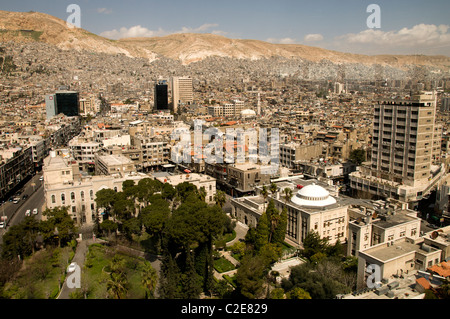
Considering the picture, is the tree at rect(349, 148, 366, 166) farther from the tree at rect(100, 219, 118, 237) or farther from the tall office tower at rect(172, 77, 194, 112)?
the tall office tower at rect(172, 77, 194, 112)

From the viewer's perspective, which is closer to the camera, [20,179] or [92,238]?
[92,238]

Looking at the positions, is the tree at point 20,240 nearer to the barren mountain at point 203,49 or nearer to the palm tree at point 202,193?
the palm tree at point 202,193

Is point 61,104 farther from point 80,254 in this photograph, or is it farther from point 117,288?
point 117,288

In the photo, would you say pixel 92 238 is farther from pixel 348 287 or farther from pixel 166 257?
pixel 348 287

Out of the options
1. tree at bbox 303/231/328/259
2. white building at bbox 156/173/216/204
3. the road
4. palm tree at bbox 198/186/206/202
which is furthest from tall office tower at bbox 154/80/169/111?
tree at bbox 303/231/328/259
